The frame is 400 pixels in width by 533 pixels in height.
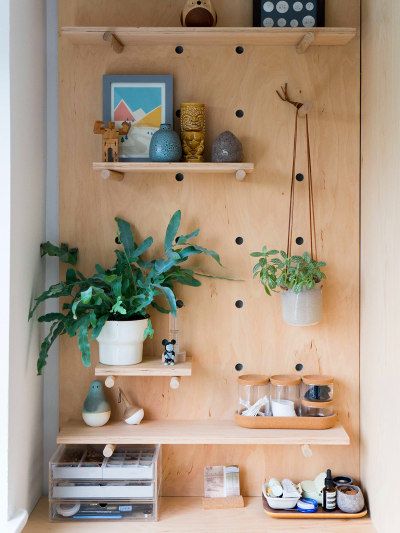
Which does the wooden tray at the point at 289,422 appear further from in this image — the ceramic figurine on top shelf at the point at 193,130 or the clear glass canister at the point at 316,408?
the ceramic figurine on top shelf at the point at 193,130

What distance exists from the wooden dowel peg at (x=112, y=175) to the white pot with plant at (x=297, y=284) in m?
0.49

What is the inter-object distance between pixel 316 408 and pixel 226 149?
85 cm

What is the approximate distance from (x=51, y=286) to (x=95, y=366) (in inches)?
12.6

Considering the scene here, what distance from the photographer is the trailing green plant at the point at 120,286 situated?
2.03 metres

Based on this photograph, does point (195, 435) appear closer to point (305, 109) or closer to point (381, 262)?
point (381, 262)

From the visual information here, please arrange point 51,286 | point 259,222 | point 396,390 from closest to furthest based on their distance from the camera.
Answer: point 396,390 → point 51,286 → point 259,222

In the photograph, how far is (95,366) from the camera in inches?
88.0

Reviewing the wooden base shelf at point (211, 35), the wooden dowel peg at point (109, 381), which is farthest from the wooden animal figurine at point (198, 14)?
the wooden dowel peg at point (109, 381)

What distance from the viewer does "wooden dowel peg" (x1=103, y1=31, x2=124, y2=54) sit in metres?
2.04

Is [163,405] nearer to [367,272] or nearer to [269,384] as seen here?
[269,384]

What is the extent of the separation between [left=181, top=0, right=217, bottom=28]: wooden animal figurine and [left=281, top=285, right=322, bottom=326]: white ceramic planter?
0.86m

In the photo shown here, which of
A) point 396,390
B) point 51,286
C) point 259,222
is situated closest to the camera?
point 396,390

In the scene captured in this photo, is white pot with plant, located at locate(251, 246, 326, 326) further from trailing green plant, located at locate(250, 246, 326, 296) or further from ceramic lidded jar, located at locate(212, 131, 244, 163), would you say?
ceramic lidded jar, located at locate(212, 131, 244, 163)

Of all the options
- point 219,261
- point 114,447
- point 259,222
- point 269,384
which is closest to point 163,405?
point 114,447
